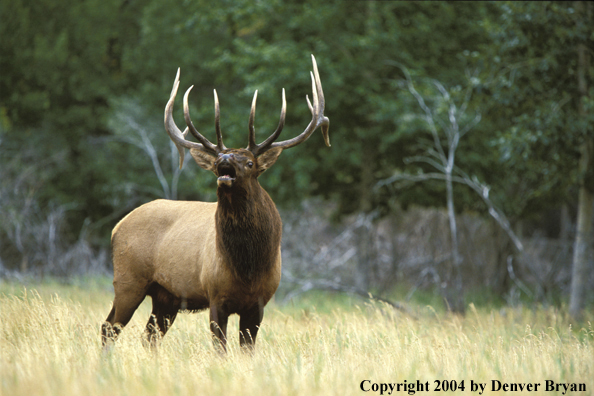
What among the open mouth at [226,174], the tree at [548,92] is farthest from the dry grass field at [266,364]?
the tree at [548,92]

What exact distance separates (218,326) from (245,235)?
30.1 inches

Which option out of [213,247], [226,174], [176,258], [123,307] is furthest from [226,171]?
[123,307]

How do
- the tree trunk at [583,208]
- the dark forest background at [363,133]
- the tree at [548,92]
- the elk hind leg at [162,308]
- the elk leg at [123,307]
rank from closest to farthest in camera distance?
the elk leg at [123,307], the elk hind leg at [162,308], the tree at [548,92], the tree trunk at [583,208], the dark forest background at [363,133]

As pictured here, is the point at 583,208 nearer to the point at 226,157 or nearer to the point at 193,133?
the point at 193,133

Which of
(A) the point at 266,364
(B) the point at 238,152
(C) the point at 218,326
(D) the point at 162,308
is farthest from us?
(D) the point at 162,308

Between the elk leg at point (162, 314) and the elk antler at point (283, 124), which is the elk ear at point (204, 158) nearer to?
the elk antler at point (283, 124)

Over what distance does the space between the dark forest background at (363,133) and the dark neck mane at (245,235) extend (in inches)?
148

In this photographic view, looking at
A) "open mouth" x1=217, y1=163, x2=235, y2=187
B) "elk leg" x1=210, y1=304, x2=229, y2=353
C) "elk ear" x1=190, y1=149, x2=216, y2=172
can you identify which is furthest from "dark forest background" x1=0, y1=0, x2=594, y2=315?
"open mouth" x1=217, y1=163, x2=235, y2=187

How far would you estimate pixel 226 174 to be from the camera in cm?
466

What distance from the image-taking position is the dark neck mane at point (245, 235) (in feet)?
15.9

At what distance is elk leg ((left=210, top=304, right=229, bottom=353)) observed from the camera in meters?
4.86

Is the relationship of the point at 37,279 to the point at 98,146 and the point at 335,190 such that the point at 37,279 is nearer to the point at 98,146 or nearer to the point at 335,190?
the point at 335,190

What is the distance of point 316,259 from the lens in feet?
43.1

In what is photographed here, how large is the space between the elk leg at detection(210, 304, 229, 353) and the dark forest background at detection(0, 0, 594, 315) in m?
3.76
